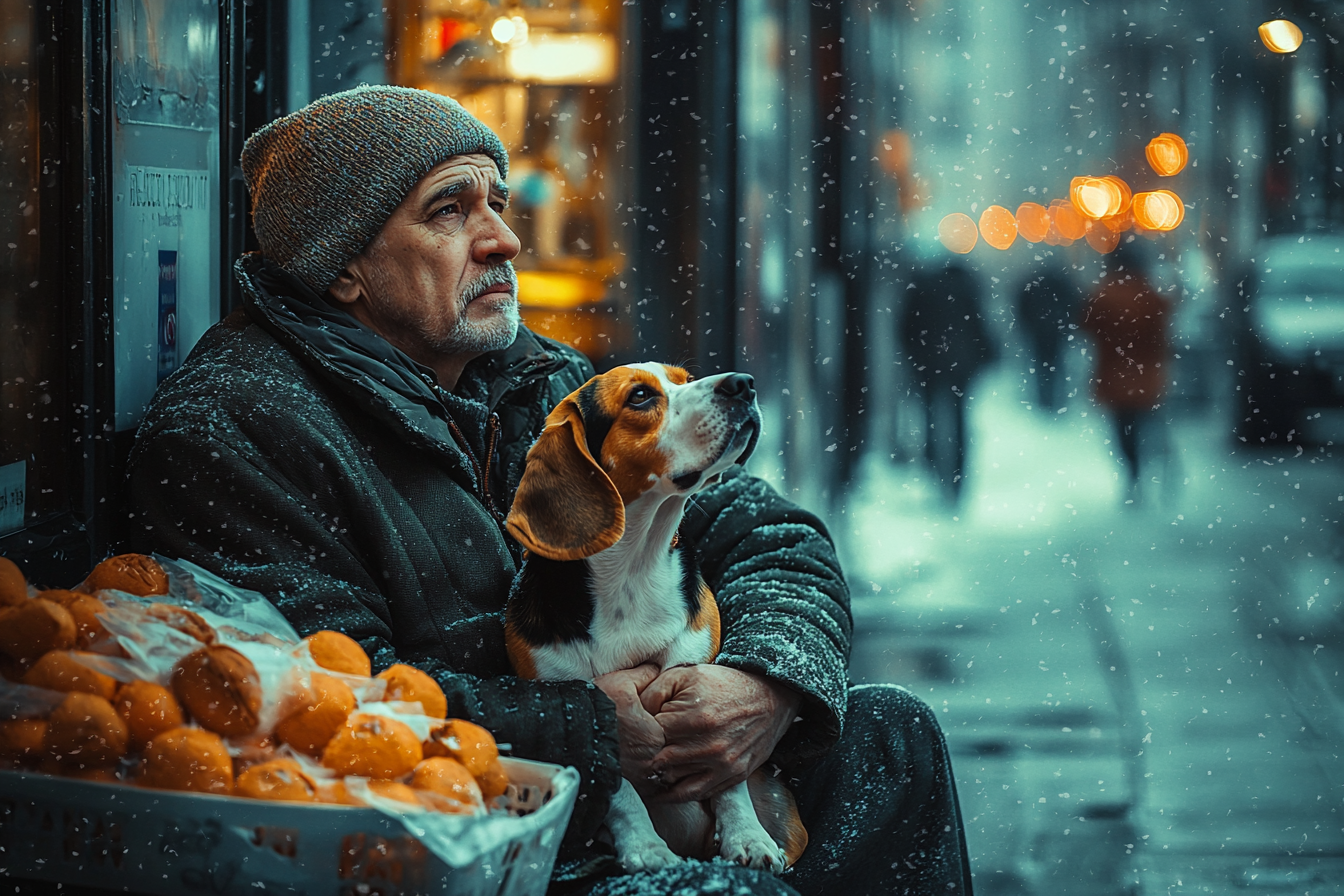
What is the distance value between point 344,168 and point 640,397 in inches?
25.5

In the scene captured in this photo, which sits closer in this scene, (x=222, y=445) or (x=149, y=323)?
(x=222, y=445)

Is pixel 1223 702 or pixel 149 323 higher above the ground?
pixel 149 323

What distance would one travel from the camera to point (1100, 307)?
4.45 meters

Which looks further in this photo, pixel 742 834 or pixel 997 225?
pixel 997 225

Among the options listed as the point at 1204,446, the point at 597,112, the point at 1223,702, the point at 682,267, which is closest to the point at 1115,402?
the point at 1204,446

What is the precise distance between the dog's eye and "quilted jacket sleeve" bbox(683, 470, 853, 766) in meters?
0.41

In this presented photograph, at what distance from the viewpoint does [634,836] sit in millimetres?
1705

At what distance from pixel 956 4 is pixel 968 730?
8.03 feet

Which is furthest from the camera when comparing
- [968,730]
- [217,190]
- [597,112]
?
[968,730]

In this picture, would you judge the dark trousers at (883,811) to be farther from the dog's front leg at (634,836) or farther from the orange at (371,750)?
the orange at (371,750)

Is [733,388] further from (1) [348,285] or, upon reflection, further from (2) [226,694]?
(2) [226,694]

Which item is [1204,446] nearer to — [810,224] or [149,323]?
[810,224]

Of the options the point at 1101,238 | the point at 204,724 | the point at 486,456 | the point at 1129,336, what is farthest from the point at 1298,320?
the point at 204,724

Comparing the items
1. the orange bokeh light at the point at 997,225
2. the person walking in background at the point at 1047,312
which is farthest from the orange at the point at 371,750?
the person walking in background at the point at 1047,312
